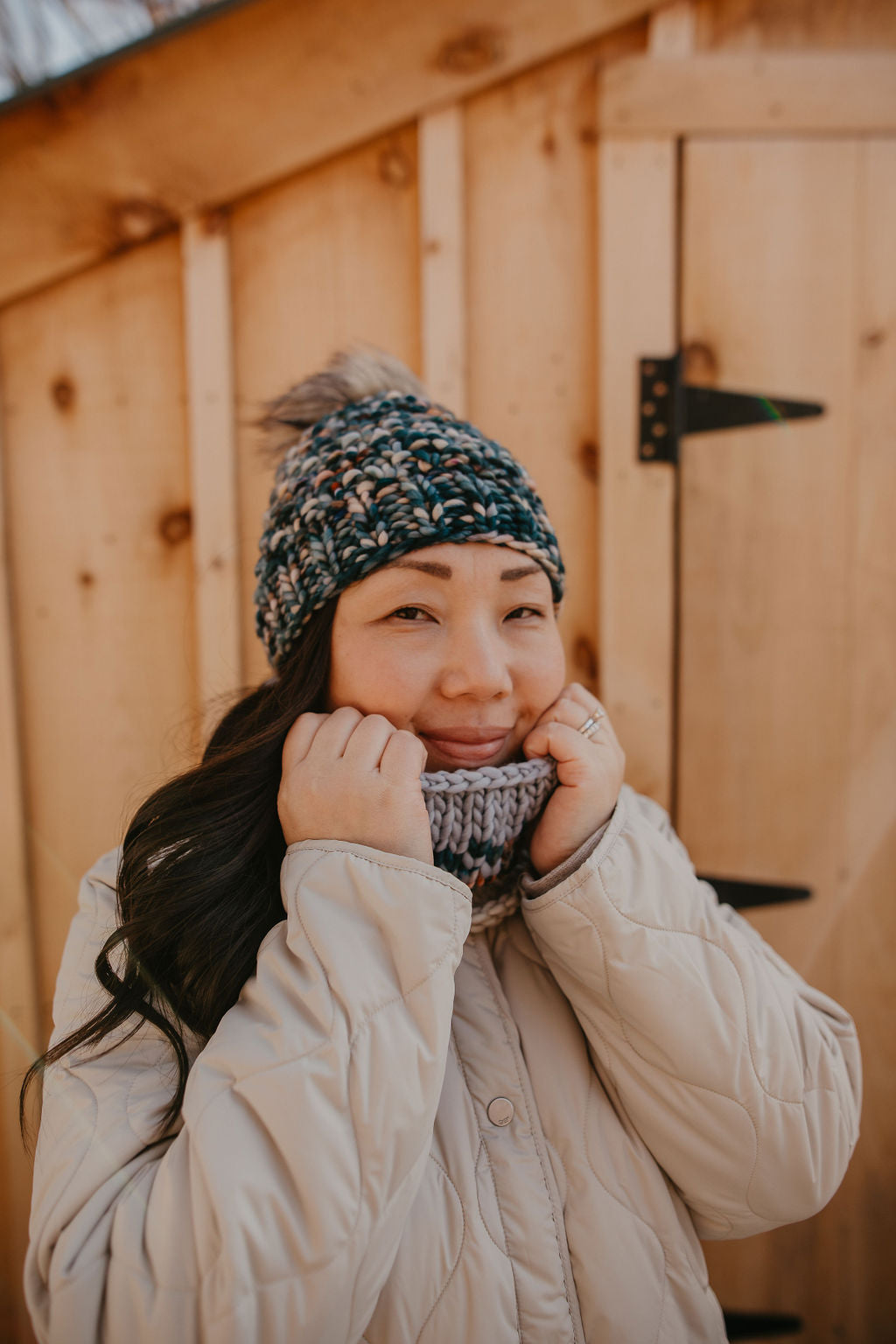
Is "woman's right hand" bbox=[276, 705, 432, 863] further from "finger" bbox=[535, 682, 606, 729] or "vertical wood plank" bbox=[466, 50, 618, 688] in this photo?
"vertical wood plank" bbox=[466, 50, 618, 688]

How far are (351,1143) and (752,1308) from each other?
5.57ft

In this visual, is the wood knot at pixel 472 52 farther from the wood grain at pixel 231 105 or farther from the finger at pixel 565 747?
the finger at pixel 565 747

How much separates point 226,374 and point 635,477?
0.96m

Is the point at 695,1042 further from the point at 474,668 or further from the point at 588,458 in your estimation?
the point at 588,458

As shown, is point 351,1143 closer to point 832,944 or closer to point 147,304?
point 832,944

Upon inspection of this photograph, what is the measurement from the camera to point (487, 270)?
1.71 meters

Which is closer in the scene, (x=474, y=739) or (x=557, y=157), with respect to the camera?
(x=474, y=739)

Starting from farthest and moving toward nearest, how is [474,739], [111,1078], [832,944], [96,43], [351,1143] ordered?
[832,944] < [96,43] < [474,739] < [111,1078] < [351,1143]

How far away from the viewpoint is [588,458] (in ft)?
5.74

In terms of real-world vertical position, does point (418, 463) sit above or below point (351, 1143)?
above

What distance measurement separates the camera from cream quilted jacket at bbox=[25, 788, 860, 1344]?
816mm

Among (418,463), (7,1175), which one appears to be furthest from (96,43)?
(7,1175)

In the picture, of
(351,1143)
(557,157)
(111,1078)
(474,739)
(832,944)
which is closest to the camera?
(351,1143)

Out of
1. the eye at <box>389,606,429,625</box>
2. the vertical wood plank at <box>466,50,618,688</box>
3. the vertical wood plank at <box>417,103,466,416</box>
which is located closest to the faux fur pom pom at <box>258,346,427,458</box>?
the vertical wood plank at <box>417,103,466,416</box>
